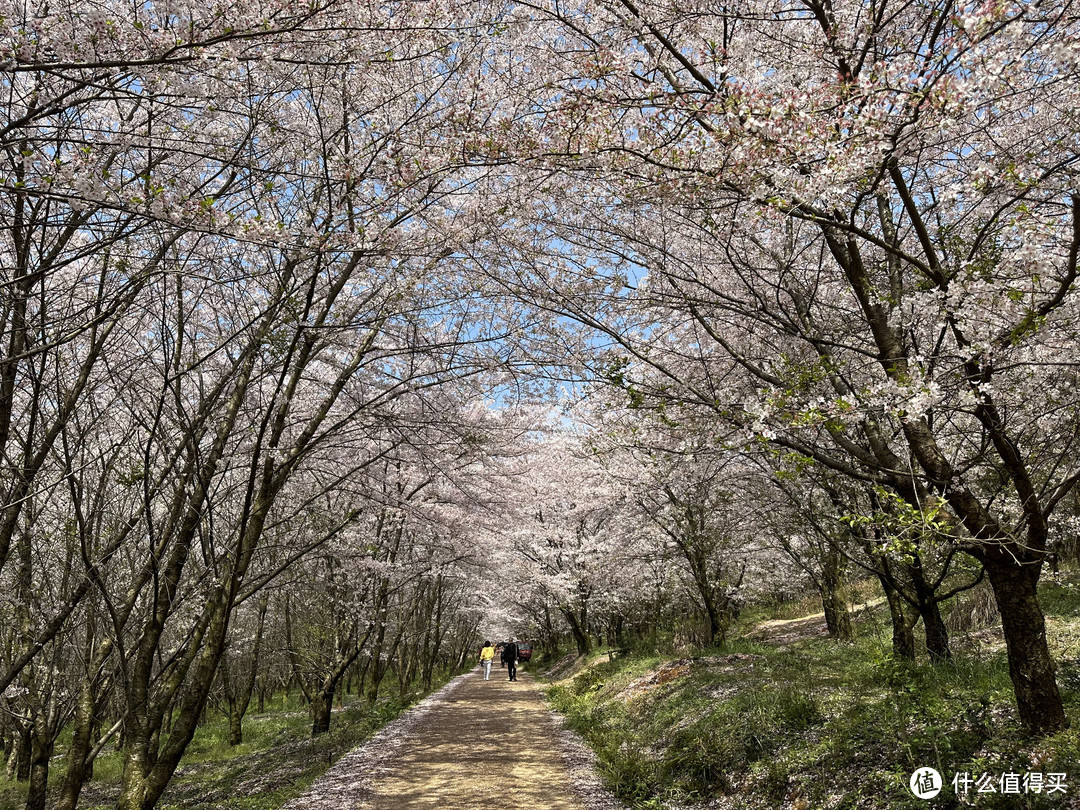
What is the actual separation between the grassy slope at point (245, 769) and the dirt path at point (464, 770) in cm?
56

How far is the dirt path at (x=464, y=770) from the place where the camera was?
23.0 feet

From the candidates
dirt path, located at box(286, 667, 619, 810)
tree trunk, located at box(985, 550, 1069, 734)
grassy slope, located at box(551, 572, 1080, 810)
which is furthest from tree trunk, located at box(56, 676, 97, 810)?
tree trunk, located at box(985, 550, 1069, 734)

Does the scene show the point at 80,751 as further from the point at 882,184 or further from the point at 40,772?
A: the point at 882,184

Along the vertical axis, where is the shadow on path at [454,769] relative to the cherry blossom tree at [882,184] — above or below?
below

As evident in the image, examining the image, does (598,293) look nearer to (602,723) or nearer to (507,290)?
(507,290)

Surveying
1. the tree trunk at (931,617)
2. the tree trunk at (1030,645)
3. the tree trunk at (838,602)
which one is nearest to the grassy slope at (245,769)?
the tree trunk at (1030,645)

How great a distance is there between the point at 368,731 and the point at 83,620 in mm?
5964

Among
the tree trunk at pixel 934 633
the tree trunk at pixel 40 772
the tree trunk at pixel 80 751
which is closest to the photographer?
the tree trunk at pixel 80 751

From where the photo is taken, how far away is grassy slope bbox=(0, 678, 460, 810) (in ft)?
29.5

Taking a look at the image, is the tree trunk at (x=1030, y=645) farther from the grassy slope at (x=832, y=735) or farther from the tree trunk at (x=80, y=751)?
the tree trunk at (x=80, y=751)
